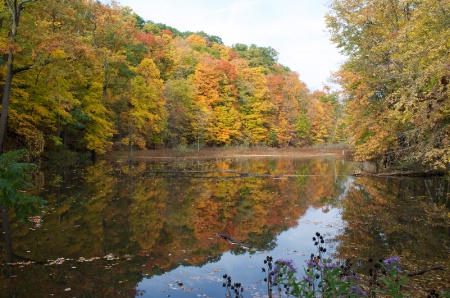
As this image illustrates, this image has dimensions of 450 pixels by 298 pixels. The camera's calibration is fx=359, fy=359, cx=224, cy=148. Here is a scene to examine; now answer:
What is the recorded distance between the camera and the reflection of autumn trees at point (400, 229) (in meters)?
6.86

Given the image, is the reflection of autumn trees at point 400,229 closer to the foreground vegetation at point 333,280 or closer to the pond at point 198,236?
the pond at point 198,236

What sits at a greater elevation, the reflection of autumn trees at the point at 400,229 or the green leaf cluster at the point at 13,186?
the green leaf cluster at the point at 13,186

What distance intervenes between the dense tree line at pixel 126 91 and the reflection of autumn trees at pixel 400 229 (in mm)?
12916

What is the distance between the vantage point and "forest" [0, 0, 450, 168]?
12.0 meters

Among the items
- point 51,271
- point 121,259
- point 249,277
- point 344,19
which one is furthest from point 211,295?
point 344,19

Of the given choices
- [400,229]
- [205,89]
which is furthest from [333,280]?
[205,89]

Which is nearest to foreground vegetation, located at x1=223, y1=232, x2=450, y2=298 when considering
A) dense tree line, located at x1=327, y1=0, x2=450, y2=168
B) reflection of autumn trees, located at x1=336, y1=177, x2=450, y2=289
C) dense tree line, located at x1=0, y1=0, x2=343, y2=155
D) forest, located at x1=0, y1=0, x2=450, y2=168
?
reflection of autumn trees, located at x1=336, y1=177, x2=450, y2=289

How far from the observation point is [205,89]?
54344mm

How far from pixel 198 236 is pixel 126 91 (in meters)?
30.0

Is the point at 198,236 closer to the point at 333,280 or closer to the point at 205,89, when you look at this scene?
the point at 333,280

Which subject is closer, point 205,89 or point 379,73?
point 379,73

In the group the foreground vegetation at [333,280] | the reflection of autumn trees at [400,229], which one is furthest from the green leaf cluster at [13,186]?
the reflection of autumn trees at [400,229]

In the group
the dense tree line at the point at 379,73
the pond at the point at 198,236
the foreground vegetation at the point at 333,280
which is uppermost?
the dense tree line at the point at 379,73

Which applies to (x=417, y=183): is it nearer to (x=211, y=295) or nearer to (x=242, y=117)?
(x=211, y=295)
